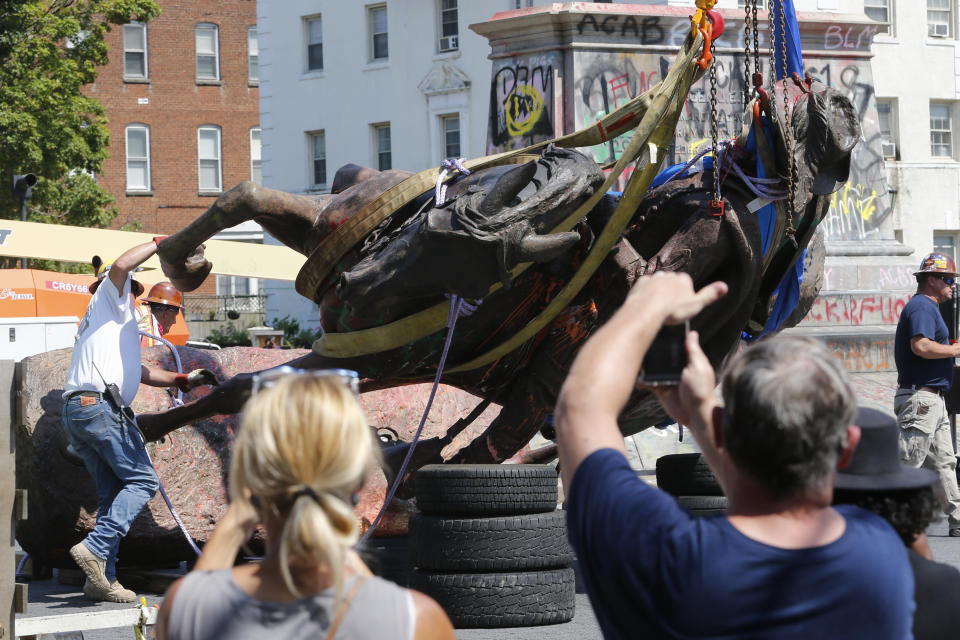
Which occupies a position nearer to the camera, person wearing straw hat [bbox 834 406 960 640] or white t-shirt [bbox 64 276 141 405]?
person wearing straw hat [bbox 834 406 960 640]

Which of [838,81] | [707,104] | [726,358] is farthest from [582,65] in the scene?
[726,358]

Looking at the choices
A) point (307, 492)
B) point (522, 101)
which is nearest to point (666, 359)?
point (307, 492)

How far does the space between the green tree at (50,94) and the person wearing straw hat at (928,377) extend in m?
22.9

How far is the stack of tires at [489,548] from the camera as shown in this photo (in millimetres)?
6207

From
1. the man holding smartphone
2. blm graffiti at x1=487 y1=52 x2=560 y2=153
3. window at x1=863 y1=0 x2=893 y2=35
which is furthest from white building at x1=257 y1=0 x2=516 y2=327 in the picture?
the man holding smartphone

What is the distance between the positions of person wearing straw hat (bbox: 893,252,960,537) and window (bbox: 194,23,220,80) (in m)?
41.3

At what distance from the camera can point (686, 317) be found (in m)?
2.63

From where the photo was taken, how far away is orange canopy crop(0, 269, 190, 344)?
20078 mm

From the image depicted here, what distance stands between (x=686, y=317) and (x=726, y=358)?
14.0 ft

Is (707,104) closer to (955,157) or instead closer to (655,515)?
(655,515)

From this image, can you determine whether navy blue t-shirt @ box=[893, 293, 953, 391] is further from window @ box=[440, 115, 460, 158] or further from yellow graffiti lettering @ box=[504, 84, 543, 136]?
window @ box=[440, 115, 460, 158]

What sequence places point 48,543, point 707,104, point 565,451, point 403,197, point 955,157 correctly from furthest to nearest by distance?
point 955,157, point 707,104, point 48,543, point 403,197, point 565,451

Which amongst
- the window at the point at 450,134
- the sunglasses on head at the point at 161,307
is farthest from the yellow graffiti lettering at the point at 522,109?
the window at the point at 450,134

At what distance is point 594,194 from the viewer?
6.17 m
